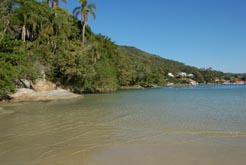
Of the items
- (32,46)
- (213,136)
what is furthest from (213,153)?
(32,46)

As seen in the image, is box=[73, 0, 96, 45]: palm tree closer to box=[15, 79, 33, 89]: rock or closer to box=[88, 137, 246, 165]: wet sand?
box=[15, 79, 33, 89]: rock

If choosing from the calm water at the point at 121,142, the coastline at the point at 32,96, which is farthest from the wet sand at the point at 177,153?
the coastline at the point at 32,96

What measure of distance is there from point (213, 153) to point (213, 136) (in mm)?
2670

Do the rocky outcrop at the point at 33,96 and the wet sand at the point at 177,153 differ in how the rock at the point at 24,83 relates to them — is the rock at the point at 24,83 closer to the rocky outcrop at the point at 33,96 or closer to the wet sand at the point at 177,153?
the rocky outcrop at the point at 33,96

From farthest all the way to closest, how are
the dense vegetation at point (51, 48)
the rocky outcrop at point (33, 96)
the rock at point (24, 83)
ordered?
the rock at point (24, 83) < the rocky outcrop at point (33, 96) < the dense vegetation at point (51, 48)

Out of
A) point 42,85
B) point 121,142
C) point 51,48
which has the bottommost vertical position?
point 121,142

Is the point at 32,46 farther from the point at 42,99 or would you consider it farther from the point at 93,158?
the point at 93,158

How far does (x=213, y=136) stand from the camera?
1042 centimetres

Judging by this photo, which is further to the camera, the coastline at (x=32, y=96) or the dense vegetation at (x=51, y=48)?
the coastline at (x=32, y=96)

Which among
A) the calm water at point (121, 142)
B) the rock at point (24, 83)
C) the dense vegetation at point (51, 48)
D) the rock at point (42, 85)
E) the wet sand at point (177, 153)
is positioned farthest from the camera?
the rock at point (42, 85)

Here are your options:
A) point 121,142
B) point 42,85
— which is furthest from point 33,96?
point 121,142

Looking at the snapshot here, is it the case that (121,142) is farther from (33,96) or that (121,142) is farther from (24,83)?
(24,83)

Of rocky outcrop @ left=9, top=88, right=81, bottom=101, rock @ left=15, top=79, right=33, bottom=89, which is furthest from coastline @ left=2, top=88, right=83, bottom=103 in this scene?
rock @ left=15, top=79, right=33, bottom=89

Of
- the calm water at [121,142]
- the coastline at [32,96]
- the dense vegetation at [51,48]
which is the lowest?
the calm water at [121,142]
